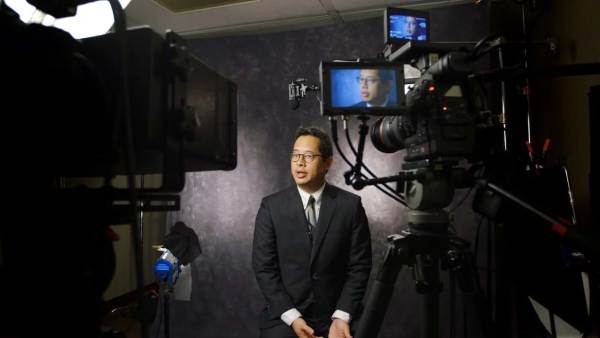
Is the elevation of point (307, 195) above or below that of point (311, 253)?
above

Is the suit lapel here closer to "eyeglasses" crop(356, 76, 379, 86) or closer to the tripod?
the tripod

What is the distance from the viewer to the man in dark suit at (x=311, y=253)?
166cm

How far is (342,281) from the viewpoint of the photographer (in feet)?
5.83

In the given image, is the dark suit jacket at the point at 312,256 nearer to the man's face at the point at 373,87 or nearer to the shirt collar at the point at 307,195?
the shirt collar at the point at 307,195

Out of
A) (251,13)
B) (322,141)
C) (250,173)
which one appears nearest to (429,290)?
(322,141)

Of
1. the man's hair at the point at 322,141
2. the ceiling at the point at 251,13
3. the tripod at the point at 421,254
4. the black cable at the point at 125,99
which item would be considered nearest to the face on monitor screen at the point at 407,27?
the tripod at the point at 421,254

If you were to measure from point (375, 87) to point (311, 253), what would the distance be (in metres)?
0.94

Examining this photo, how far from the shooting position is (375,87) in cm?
105

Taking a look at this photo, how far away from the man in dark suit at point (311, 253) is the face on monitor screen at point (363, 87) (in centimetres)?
79

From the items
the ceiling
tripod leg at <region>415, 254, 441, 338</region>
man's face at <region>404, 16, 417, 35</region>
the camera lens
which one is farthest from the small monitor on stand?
the ceiling

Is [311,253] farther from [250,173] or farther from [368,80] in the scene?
[250,173]

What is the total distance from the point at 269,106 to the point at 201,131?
2108mm

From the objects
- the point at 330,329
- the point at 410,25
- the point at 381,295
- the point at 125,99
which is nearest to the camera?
the point at 125,99

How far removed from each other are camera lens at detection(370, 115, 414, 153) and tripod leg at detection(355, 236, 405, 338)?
0.33 metres
